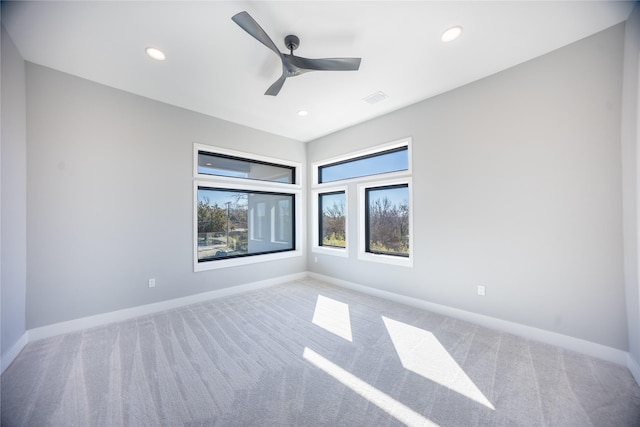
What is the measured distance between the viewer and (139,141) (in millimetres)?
3164

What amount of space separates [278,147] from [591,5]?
399 cm

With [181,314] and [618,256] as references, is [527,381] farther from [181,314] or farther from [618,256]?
[181,314]

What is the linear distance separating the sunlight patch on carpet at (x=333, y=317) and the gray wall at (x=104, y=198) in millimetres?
1697

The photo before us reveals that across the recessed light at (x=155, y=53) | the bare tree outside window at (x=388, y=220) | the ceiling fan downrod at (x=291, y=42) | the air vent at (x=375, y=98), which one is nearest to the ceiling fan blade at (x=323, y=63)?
the ceiling fan downrod at (x=291, y=42)

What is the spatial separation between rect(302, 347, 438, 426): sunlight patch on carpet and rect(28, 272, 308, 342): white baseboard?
2090 millimetres

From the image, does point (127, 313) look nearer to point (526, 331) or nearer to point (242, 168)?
point (242, 168)

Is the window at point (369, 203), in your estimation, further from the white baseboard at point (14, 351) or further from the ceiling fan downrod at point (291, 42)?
the white baseboard at point (14, 351)

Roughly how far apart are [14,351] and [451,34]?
4829mm

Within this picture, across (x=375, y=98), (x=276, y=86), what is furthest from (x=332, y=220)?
(x=276, y=86)

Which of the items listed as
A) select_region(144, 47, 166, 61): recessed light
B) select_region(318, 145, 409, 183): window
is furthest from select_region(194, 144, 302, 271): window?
select_region(144, 47, 166, 61): recessed light

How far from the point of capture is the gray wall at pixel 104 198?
257 centimetres

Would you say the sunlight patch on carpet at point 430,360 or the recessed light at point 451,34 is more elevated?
the recessed light at point 451,34

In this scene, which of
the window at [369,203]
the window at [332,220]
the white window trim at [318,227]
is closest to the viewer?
the window at [369,203]

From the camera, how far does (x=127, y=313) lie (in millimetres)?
3002
